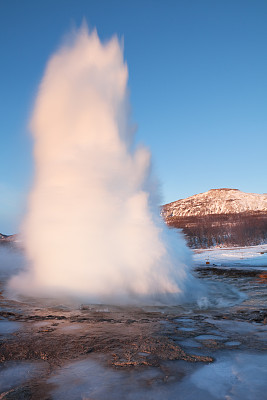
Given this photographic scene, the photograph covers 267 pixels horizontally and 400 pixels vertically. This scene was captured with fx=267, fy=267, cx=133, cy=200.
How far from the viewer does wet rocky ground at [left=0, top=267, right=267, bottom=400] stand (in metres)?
3.03

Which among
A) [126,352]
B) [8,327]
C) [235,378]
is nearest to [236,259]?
[8,327]

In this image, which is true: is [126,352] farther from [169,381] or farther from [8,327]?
[8,327]

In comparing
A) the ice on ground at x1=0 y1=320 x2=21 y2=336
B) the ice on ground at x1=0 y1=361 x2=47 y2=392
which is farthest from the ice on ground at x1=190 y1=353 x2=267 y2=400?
the ice on ground at x1=0 y1=320 x2=21 y2=336

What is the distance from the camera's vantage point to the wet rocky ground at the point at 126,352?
3033 mm

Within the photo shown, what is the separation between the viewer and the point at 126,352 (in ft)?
13.7

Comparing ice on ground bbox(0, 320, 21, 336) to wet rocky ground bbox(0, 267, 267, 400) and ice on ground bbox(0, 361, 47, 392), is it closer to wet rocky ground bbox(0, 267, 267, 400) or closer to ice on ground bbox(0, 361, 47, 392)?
wet rocky ground bbox(0, 267, 267, 400)

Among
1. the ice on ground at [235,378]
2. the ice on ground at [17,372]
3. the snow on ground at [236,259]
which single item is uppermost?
the ice on ground at [17,372]

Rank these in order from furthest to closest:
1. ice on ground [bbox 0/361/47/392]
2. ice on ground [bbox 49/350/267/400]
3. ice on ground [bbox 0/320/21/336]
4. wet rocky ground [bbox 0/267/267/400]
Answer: ice on ground [bbox 0/320/21/336] < ice on ground [bbox 0/361/47/392] < wet rocky ground [bbox 0/267/267/400] < ice on ground [bbox 49/350/267/400]

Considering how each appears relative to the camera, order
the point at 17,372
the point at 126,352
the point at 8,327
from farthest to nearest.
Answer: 1. the point at 8,327
2. the point at 126,352
3. the point at 17,372

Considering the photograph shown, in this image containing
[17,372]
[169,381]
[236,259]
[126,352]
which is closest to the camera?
[169,381]

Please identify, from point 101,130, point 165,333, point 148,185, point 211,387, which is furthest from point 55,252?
point 211,387

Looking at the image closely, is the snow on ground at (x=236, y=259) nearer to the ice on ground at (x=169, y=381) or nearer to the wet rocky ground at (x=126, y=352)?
the wet rocky ground at (x=126, y=352)

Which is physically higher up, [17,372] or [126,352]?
[17,372]

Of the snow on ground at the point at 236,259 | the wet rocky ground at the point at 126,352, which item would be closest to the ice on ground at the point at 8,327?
the wet rocky ground at the point at 126,352
